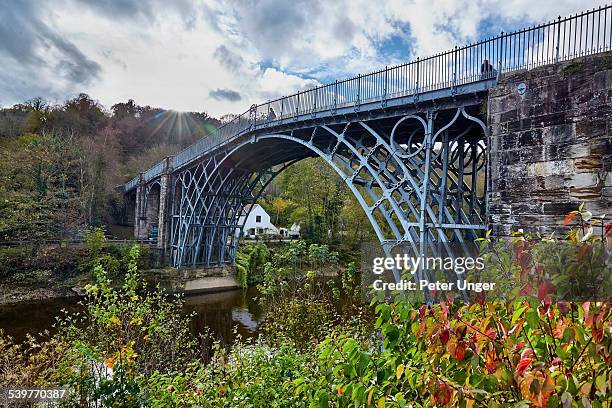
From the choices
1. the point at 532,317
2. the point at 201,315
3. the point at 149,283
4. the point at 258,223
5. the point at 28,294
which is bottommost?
the point at 201,315

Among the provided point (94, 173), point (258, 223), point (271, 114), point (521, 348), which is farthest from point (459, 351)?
point (258, 223)

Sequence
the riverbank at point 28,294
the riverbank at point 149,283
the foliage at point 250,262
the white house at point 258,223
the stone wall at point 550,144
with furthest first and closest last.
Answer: the white house at point 258,223
the foliage at point 250,262
the riverbank at point 149,283
the riverbank at point 28,294
the stone wall at point 550,144

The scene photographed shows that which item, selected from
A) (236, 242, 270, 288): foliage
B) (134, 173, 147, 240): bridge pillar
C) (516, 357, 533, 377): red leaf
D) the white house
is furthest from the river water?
the white house

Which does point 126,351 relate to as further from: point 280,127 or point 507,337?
point 280,127

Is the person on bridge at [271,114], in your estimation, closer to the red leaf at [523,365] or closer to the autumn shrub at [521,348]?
the autumn shrub at [521,348]

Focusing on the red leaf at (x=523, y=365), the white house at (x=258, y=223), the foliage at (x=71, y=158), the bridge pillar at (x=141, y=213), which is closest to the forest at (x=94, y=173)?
the foliage at (x=71, y=158)

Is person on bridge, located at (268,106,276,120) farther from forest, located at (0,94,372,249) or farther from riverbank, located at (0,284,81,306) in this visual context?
riverbank, located at (0,284,81,306)

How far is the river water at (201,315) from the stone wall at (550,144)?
1134cm

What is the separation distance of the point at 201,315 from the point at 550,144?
16451 mm

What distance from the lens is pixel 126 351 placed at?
5.76 m

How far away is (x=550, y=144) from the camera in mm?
5609

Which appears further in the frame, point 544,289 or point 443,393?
point 544,289

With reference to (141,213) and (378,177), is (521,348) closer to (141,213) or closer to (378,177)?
(378,177)

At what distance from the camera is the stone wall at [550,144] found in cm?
515
